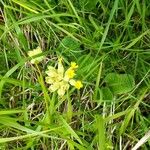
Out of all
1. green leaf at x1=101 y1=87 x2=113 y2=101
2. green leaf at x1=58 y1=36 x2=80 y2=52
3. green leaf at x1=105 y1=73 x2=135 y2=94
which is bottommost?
green leaf at x1=101 y1=87 x2=113 y2=101

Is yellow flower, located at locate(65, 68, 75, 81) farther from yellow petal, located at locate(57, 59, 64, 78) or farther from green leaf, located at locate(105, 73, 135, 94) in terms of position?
green leaf, located at locate(105, 73, 135, 94)

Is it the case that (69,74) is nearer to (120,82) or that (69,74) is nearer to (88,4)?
(120,82)

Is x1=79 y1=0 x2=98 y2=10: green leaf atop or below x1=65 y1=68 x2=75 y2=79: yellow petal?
atop

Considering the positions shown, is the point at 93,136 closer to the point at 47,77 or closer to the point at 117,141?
the point at 117,141

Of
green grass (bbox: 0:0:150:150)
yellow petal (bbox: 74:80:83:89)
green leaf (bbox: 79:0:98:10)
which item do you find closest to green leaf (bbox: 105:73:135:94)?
green grass (bbox: 0:0:150:150)

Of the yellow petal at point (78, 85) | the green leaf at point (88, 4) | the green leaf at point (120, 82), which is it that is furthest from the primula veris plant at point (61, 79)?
the green leaf at point (88, 4)

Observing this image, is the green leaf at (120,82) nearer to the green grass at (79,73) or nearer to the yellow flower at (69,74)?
the green grass at (79,73)
